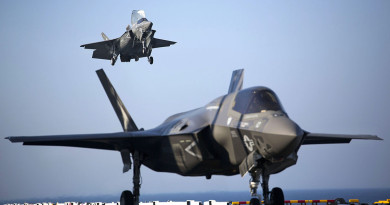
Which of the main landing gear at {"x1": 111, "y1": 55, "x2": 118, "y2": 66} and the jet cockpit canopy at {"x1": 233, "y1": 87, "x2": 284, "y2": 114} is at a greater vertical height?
the main landing gear at {"x1": 111, "y1": 55, "x2": 118, "y2": 66}

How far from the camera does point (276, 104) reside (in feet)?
47.7

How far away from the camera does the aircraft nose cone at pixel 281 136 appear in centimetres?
1302

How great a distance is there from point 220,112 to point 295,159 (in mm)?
2732

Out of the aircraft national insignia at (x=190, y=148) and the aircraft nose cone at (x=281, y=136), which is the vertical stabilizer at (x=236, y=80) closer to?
the aircraft national insignia at (x=190, y=148)

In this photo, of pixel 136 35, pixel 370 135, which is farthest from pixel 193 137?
pixel 136 35

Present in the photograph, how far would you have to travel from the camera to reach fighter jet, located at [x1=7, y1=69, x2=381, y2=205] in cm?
1374

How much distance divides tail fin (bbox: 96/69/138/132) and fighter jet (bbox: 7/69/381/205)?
6.81ft

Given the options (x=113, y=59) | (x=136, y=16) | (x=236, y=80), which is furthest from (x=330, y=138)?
(x=136, y=16)

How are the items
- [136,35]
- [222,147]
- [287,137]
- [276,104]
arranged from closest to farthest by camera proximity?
1. [287,137]
2. [276,104]
3. [222,147]
4. [136,35]

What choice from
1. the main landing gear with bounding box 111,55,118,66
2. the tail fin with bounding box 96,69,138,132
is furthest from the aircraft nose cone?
the main landing gear with bounding box 111,55,118,66

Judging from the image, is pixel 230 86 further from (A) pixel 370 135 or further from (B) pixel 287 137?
(B) pixel 287 137

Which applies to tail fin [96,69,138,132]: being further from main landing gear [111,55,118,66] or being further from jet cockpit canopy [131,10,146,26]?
jet cockpit canopy [131,10,146,26]

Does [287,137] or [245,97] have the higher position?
[245,97]

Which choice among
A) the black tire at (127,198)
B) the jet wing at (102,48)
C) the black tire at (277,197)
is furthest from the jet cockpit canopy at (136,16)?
the black tire at (277,197)
